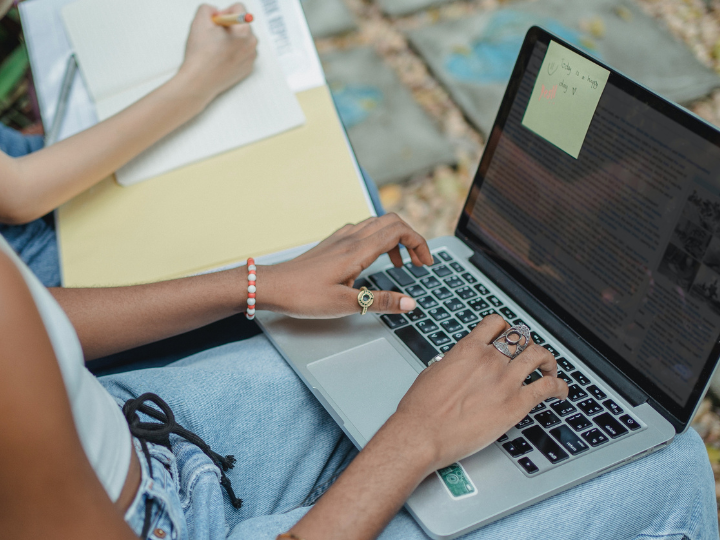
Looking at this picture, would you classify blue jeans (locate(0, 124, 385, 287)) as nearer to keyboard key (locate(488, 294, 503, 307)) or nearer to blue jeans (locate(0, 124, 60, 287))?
blue jeans (locate(0, 124, 60, 287))

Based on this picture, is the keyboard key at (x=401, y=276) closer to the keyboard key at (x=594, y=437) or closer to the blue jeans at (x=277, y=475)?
the blue jeans at (x=277, y=475)

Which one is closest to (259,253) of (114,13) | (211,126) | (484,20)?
(211,126)

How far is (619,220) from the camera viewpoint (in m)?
0.90

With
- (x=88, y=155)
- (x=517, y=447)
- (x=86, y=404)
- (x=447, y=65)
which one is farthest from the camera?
(x=447, y=65)

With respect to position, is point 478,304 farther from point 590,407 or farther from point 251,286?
point 251,286

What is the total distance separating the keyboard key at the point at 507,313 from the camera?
41.0 inches

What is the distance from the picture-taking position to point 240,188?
124cm

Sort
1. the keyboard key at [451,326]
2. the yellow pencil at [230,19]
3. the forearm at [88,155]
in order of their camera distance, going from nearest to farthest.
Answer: the keyboard key at [451,326] < the forearm at [88,155] < the yellow pencil at [230,19]

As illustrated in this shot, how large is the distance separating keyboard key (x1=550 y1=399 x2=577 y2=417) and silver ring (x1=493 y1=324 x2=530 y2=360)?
0.10m

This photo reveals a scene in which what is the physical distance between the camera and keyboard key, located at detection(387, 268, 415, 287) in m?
1.10

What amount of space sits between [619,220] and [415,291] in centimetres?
36

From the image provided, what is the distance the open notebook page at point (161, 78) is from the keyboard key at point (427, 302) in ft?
1.64

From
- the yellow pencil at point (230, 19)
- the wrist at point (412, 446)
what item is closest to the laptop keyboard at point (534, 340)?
the wrist at point (412, 446)

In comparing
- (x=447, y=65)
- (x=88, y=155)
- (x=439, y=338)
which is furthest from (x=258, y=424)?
(x=447, y=65)
